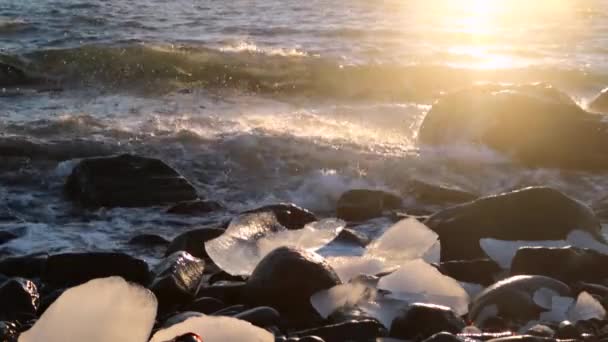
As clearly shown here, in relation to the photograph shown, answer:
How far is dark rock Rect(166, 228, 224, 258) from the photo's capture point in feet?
14.4

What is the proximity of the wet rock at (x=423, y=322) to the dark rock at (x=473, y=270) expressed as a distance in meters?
0.67

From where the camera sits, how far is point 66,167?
609cm

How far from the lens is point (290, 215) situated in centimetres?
487

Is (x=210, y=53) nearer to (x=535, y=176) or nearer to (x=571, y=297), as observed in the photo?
(x=535, y=176)

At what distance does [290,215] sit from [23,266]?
5.03 feet

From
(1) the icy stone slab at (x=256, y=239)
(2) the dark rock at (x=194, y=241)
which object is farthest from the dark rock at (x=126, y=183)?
(1) the icy stone slab at (x=256, y=239)

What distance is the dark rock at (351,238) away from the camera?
174 inches

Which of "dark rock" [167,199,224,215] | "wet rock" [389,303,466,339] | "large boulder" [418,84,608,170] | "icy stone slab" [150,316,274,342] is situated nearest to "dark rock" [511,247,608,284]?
"wet rock" [389,303,466,339]

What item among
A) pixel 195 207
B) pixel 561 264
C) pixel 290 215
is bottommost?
pixel 195 207

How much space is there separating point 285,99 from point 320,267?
257 inches

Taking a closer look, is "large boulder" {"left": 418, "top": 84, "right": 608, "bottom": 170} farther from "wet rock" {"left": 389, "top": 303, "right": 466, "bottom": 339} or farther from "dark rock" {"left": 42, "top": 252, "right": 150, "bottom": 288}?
"dark rock" {"left": 42, "top": 252, "right": 150, "bottom": 288}

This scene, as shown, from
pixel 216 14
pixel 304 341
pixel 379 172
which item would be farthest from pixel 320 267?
pixel 216 14

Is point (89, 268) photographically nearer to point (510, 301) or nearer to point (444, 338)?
point (444, 338)

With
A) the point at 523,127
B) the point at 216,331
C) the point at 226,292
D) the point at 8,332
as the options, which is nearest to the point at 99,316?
the point at 216,331
